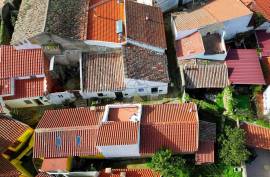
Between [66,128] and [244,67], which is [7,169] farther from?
[244,67]

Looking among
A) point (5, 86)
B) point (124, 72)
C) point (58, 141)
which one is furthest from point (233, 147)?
point (5, 86)

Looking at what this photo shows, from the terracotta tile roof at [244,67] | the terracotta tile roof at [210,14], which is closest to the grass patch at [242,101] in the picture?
the terracotta tile roof at [244,67]

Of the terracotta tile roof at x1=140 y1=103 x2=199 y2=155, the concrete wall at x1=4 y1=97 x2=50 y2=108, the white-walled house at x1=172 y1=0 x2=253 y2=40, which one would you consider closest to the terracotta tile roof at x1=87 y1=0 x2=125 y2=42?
the white-walled house at x1=172 y1=0 x2=253 y2=40

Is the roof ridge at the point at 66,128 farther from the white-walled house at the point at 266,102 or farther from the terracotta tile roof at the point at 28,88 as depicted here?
the white-walled house at the point at 266,102

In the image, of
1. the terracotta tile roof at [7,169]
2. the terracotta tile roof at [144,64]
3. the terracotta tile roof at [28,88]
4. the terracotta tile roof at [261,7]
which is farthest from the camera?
the terracotta tile roof at [261,7]

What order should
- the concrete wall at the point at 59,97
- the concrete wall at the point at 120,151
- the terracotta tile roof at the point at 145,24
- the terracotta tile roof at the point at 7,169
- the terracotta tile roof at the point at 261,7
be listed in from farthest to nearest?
1. the terracotta tile roof at the point at 261,7
2. the concrete wall at the point at 59,97
3. the terracotta tile roof at the point at 145,24
4. the terracotta tile roof at the point at 7,169
5. the concrete wall at the point at 120,151

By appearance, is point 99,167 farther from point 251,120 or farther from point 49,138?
point 251,120

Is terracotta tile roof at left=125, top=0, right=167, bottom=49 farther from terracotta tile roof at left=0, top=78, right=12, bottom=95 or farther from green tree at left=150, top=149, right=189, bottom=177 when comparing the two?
terracotta tile roof at left=0, top=78, right=12, bottom=95
